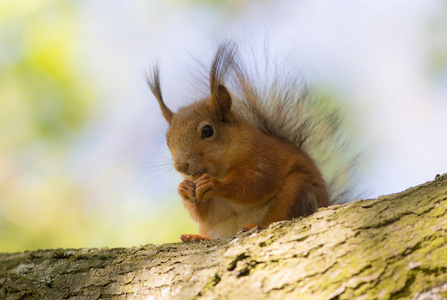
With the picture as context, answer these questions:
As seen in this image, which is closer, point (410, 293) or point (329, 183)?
point (410, 293)

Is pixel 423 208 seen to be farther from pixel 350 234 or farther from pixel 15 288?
pixel 15 288

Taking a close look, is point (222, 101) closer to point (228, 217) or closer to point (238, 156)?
point (238, 156)

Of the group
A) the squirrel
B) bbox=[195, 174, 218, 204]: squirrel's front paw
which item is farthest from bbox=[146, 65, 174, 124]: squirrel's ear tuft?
bbox=[195, 174, 218, 204]: squirrel's front paw

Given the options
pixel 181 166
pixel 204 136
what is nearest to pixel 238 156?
pixel 204 136

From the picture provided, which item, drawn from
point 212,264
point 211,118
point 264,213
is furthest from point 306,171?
point 212,264

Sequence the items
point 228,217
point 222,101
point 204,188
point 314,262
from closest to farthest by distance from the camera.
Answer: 1. point 314,262
2. point 204,188
3. point 228,217
4. point 222,101

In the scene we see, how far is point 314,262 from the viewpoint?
1386 millimetres

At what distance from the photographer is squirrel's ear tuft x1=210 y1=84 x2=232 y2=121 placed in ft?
9.20

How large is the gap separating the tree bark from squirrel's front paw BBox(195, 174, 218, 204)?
453mm

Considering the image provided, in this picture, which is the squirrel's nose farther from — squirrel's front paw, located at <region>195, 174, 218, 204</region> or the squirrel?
squirrel's front paw, located at <region>195, 174, 218, 204</region>

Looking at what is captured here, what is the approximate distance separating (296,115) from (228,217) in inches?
34.8

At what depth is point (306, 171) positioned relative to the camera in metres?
2.64

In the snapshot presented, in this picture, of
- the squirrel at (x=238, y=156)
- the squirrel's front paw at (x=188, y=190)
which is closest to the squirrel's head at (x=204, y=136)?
the squirrel at (x=238, y=156)

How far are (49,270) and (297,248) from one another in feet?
3.93
